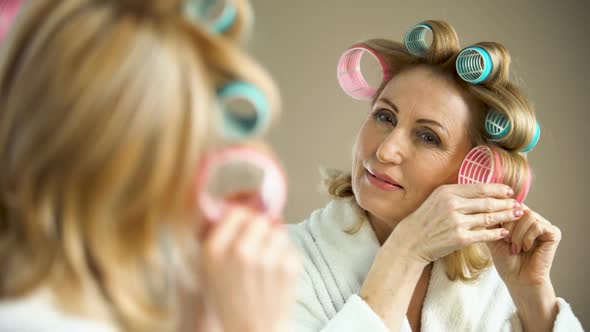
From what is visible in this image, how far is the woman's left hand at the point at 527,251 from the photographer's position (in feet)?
5.04

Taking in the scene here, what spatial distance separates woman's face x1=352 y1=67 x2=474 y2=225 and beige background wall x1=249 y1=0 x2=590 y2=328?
0.60 meters

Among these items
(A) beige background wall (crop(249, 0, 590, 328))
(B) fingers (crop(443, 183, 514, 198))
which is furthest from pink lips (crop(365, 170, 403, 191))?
(A) beige background wall (crop(249, 0, 590, 328))

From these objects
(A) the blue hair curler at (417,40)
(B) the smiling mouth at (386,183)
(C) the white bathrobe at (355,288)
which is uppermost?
(A) the blue hair curler at (417,40)

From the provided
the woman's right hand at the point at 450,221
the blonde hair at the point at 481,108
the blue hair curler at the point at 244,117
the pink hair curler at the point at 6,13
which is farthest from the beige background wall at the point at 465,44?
the blue hair curler at the point at 244,117

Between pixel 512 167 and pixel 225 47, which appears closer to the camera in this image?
pixel 225 47

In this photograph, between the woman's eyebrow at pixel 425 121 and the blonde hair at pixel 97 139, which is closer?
the blonde hair at pixel 97 139

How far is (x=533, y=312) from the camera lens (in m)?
1.59

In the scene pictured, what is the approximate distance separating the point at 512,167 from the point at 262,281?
3.18 feet

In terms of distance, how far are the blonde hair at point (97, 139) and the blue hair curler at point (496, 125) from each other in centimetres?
98

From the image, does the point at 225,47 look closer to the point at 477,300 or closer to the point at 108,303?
the point at 108,303

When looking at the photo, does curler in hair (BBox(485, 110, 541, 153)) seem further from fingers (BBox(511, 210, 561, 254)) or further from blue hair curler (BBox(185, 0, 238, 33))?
blue hair curler (BBox(185, 0, 238, 33))

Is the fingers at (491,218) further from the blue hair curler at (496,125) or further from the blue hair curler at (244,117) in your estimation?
the blue hair curler at (244,117)

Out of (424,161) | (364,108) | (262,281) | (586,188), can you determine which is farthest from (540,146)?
(262,281)

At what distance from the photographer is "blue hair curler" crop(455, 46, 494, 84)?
4.90 feet
